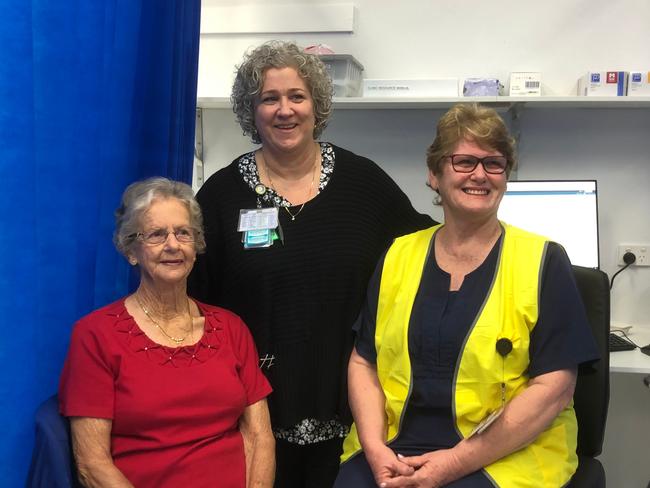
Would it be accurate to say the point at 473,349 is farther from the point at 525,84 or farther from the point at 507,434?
the point at 525,84

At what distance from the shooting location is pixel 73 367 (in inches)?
52.3

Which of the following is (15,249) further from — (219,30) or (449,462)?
(219,30)

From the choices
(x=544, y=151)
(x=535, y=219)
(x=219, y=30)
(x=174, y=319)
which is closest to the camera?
(x=174, y=319)

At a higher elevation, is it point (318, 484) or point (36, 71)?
point (36, 71)

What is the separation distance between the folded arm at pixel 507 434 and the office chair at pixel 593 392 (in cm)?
21

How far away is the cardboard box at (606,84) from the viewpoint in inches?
90.0

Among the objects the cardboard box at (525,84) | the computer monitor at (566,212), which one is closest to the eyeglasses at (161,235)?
the computer monitor at (566,212)

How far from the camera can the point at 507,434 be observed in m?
1.32

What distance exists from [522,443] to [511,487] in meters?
0.10

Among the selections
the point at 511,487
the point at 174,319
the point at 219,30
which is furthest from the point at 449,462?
the point at 219,30

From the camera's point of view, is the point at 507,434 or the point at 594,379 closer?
the point at 507,434

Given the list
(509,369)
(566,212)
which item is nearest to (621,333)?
(566,212)

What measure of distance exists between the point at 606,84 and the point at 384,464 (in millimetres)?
1733

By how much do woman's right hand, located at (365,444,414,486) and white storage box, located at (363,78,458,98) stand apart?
4.93ft
